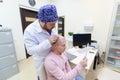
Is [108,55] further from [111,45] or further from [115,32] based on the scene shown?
[115,32]

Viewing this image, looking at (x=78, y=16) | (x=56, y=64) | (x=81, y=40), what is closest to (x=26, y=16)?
(x=78, y=16)

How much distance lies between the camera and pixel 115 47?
2383 millimetres

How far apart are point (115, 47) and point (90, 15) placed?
4.17 ft

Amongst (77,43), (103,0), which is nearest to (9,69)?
(77,43)

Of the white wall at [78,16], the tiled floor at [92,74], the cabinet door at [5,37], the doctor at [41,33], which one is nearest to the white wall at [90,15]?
the white wall at [78,16]

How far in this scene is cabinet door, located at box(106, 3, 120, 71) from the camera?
2.27 metres

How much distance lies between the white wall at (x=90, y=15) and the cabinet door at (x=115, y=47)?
0.30 m

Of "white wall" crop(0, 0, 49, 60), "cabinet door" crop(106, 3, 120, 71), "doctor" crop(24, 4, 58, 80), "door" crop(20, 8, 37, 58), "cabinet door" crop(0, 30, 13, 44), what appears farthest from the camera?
"door" crop(20, 8, 37, 58)

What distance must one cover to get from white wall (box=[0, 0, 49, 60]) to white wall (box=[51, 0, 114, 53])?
1.53m

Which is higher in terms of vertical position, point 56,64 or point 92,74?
point 56,64

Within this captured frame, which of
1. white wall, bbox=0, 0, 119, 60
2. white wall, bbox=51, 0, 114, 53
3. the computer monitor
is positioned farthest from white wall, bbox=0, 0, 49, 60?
the computer monitor

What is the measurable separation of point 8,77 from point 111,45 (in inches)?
113

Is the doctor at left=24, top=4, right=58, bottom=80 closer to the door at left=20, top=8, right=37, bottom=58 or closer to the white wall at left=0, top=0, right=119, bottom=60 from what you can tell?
the white wall at left=0, top=0, right=119, bottom=60

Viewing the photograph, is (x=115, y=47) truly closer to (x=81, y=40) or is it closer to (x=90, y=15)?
(x=81, y=40)
